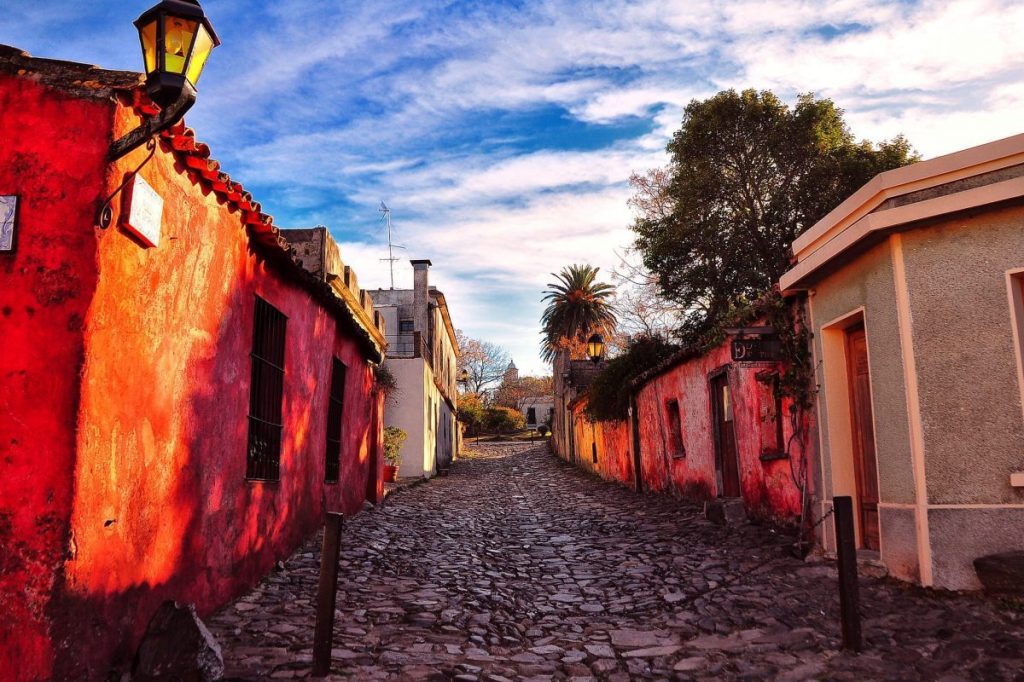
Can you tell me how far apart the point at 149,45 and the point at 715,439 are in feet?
31.9

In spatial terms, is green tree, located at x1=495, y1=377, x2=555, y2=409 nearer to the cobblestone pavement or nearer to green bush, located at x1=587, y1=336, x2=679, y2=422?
green bush, located at x1=587, y1=336, x2=679, y2=422

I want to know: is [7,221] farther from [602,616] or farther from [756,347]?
[756,347]

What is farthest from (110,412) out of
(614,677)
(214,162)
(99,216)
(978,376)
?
(978,376)

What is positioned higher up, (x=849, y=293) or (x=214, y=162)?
(x=214, y=162)

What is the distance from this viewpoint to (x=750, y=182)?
21.6m

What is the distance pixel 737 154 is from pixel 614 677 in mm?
19643

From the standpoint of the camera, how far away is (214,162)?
5117 mm

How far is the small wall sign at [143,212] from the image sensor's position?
4176mm

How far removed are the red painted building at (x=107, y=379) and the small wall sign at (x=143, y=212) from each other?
6cm

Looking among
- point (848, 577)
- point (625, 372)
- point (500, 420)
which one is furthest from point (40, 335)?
point (500, 420)

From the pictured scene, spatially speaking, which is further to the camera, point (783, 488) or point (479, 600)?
point (783, 488)

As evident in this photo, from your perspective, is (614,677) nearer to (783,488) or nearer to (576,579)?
(576,579)

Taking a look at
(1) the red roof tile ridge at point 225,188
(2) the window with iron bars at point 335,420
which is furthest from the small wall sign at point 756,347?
(2) the window with iron bars at point 335,420

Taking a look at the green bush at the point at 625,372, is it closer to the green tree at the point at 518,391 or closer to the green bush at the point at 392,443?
the green bush at the point at 392,443
